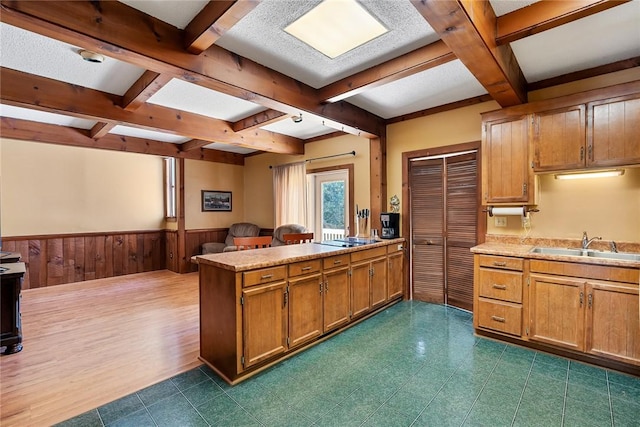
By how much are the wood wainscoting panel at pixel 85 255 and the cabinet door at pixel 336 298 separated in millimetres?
5105

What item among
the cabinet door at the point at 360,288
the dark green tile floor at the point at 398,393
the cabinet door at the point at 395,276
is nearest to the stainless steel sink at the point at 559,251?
the dark green tile floor at the point at 398,393

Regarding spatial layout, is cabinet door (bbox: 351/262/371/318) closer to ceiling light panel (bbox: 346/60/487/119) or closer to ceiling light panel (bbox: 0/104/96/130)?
ceiling light panel (bbox: 346/60/487/119)

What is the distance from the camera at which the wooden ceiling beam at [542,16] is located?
1.77 metres

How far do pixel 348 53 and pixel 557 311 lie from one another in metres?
2.87

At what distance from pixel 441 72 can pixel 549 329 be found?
256 centimetres

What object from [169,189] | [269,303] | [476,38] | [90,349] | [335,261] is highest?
[476,38]

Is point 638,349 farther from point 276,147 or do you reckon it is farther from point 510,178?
point 276,147

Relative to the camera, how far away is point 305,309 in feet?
8.99

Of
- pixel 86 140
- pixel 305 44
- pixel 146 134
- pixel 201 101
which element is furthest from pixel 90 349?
pixel 146 134

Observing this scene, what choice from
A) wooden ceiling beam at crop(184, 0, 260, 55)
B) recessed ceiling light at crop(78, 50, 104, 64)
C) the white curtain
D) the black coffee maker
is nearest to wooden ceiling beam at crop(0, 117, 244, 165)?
the white curtain

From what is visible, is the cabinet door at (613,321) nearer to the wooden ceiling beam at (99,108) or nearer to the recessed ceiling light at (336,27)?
the recessed ceiling light at (336,27)

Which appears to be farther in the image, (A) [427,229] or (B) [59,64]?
(A) [427,229]

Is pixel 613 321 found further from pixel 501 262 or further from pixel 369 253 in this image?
pixel 369 253

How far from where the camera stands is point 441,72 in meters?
2.90
